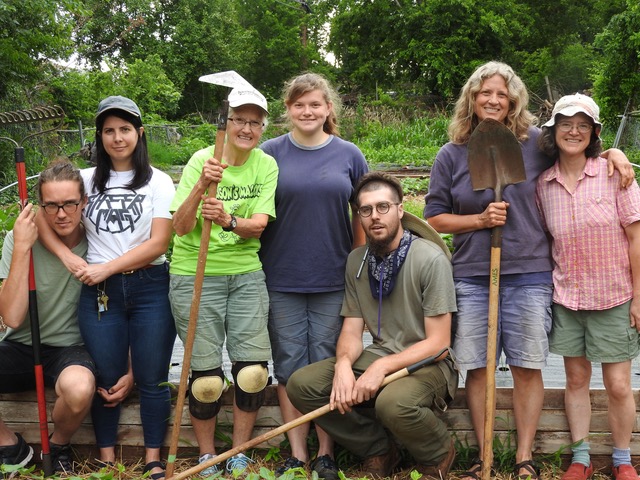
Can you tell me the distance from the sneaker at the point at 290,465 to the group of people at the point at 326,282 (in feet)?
0.03

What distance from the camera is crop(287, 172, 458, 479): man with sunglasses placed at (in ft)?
10.3

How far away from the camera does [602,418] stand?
3.43 meters

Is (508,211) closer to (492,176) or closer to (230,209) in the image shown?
(492,176)

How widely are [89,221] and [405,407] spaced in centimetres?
164

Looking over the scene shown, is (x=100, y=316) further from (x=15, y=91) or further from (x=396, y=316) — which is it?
(x=15, y=91)

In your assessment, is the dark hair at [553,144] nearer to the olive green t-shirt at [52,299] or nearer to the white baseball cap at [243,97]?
the white baseball cap at [243,97]

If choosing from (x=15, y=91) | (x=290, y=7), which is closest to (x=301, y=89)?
(x=15, y=91)

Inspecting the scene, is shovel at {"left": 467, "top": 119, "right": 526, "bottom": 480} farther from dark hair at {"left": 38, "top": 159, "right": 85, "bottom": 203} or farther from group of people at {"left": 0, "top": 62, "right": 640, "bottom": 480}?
dark hair at {"left": 38, "top": 159, "right": 85, "bottom": 203}

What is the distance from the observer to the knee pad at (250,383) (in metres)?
3.27

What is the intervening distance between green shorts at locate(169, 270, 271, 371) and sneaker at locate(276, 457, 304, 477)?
1.67ft

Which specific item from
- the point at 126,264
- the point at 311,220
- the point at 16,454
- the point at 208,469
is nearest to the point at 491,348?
the point at 311,220

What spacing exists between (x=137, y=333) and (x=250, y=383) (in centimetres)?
56

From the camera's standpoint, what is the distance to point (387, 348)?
10.9 ft

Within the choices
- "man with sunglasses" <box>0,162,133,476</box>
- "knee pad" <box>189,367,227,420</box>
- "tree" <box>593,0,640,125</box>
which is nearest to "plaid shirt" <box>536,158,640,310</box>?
"knee pad" <box>189,367,227,420</box>
